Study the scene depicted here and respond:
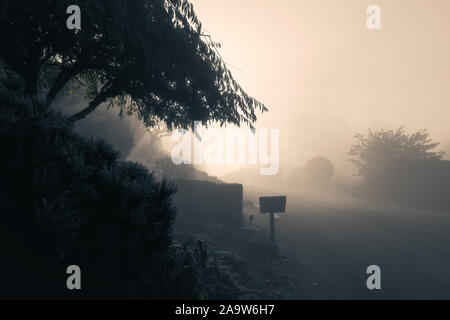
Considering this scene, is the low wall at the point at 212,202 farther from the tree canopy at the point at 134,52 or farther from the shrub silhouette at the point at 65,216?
the shrub silhouette at the point at 65,216

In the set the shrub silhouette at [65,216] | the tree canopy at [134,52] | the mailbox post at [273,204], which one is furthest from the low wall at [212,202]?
the shrub silhouette at [65,216]

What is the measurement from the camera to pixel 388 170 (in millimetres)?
34781

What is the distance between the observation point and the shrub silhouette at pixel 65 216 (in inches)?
109

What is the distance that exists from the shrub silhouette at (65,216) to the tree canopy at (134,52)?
94.0 inches

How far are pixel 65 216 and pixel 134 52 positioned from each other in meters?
5.07

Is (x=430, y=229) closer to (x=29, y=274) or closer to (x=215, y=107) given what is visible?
(x=215, y=107)

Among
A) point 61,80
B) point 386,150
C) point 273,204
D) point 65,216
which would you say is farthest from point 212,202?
point 386,150

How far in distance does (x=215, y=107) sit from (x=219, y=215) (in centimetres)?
1054

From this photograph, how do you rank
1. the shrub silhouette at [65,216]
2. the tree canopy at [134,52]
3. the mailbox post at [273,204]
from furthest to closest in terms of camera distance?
the mailbox post at [273,204] < the tree canopy at [134,52] < the shrub silhouette at [65,216]

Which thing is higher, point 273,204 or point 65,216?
point 65,216

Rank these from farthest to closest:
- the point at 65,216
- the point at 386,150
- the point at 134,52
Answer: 1. the point at 386,150
2. the point at 134,52
3. the point at 65,216

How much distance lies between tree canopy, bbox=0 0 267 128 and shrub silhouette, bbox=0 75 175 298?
7.84ft

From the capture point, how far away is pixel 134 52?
6469 mm

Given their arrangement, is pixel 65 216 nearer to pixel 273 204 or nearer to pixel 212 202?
pixel 273 204
